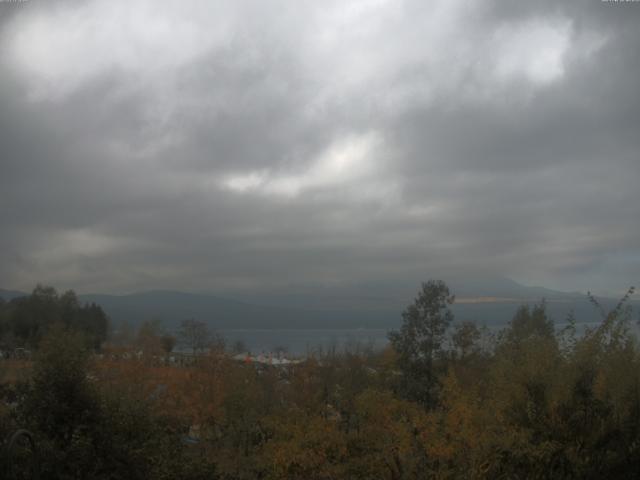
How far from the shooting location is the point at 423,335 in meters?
25.5

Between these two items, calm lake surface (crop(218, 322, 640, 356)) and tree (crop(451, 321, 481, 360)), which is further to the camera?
calm lake surface (crop(218, 322, 640, 356))

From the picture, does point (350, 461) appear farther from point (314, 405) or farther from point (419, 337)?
point (419, 337)

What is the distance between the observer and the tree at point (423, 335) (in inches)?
998

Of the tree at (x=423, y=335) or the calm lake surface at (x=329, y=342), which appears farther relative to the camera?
the calm lake surface at (x=329, y=342)

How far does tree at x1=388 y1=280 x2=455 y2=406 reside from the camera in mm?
25344

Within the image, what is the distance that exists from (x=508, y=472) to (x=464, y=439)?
187 cm

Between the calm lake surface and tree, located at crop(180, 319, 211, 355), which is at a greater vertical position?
tree, located at crop(180, 319, 211, 355)

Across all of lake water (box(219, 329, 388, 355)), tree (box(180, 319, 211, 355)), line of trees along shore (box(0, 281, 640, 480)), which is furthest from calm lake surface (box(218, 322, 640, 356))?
line of trees along shore (box(0, 281, 640, 480))

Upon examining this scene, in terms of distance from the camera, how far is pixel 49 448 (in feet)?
33.0

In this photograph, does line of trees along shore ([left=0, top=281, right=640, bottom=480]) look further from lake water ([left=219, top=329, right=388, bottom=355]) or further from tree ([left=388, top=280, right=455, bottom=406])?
lake water ([left=219, top=329, right=388, bottom=355])

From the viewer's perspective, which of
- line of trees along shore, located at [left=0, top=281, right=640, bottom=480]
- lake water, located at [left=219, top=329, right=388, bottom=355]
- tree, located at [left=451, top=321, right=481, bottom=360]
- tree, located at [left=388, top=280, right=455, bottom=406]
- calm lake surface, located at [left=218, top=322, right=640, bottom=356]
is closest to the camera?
line of trees along shore, located at [left=0, top=281, right=640, bottom=480]

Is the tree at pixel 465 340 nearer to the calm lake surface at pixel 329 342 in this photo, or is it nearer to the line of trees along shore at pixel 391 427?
the calm lake surface at pixel 329 342

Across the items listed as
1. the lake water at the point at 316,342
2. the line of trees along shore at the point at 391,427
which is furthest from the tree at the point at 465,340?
the line of trees along shore at the point at 391,427

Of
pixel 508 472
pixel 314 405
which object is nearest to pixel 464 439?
pixel 508 472
